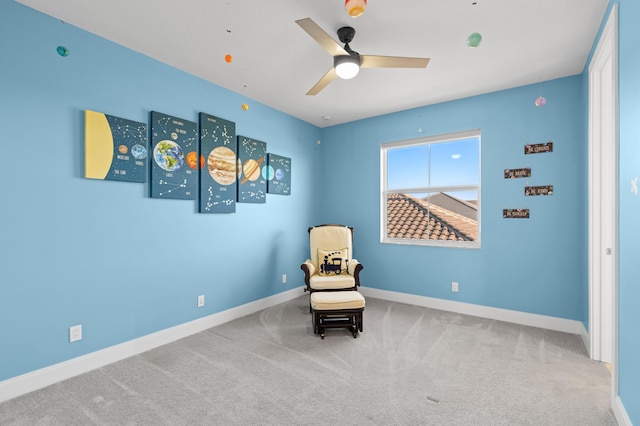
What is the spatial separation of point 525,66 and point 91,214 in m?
4.18

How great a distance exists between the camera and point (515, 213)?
3518mm

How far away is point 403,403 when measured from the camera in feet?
6.58

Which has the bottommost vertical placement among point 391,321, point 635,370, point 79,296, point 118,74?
point 391,321

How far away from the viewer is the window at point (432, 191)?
12.9 feet

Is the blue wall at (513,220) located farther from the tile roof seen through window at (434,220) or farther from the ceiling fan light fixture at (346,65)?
the ceiling fan light fixture at (346,65)

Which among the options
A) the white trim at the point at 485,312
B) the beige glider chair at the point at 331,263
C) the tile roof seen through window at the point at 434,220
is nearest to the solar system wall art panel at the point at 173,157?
the beige glider chair at the point at 331,263

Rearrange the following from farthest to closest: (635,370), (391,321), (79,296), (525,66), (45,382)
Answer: (391,321) < (525,66) < (79,296) < (45,382) < (635,370)

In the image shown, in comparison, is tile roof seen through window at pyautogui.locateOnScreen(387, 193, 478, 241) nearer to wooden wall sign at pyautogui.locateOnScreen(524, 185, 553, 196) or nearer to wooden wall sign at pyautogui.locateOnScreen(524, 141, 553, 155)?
wooden wall sign at pyautogui.locateOnScreen(524, 185, 553, 196)

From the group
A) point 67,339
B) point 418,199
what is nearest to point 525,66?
point 418,199

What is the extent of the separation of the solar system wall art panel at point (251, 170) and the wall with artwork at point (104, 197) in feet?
0.42

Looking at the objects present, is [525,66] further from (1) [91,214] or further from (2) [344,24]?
(1) [91,214]

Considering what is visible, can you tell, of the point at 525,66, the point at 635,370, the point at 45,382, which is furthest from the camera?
the point at 525,66

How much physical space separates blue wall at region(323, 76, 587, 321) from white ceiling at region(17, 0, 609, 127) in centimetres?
33

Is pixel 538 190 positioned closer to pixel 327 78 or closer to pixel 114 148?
pixel 327 78
